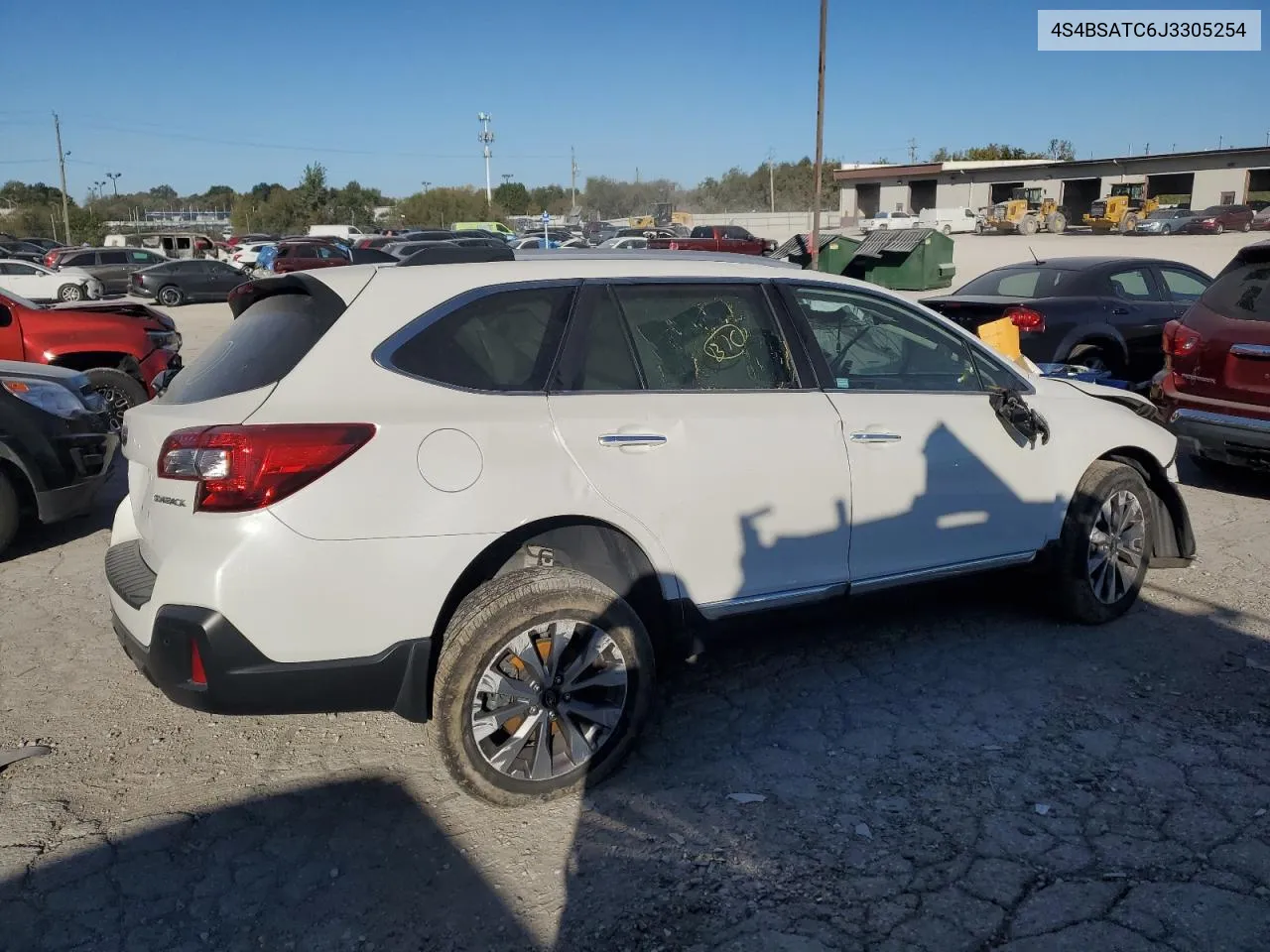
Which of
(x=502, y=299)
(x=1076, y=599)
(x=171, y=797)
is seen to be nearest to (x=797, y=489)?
(x=502, y=299)

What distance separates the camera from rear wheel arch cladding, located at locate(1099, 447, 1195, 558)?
16.4 feet

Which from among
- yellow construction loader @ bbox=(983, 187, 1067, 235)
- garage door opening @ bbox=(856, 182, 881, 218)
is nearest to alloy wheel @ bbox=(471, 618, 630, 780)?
yellow construction loader @ bbox=(983, 187, 1067, 235)

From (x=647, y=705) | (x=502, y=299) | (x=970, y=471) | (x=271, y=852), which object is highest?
(x=502, y=299)

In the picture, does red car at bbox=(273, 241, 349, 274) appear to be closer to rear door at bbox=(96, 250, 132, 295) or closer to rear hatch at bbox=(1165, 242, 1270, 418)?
rear door at bbox=(96, 250, 132, 295)

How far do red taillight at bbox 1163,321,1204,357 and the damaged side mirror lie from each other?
10.8ft

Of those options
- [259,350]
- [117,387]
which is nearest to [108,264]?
[117,387]

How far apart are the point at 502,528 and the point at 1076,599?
2.89 meters

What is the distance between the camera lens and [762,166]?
111 metres

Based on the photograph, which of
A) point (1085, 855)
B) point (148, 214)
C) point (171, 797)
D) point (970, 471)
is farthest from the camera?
point (148, 214)

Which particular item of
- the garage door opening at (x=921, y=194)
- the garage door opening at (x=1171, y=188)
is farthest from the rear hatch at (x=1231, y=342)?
the garage door opening at (x=921, y=194)

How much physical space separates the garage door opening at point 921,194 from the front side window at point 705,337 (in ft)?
240

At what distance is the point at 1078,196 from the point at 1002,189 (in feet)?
16.0

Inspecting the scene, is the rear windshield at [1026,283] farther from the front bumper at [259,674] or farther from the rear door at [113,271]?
the rear door at [113,271]

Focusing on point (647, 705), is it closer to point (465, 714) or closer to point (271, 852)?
point (465, 714)
